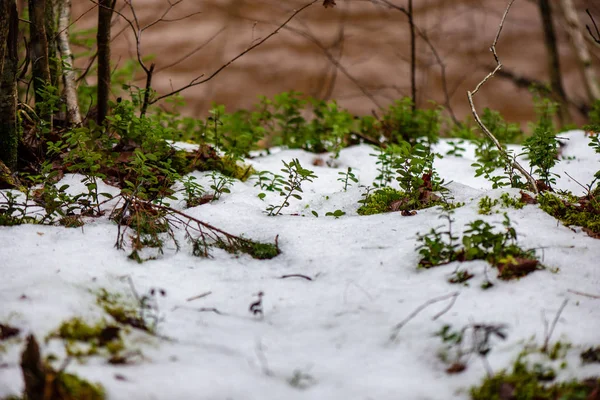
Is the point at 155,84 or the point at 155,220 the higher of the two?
the point at 155,84

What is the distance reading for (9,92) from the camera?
313cm

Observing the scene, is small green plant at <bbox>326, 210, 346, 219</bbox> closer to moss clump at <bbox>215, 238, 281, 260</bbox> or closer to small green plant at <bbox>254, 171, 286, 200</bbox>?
small green plant at <bbox>254, 171, 286, 200</bbox>

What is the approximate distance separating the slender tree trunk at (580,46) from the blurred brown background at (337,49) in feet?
2.23

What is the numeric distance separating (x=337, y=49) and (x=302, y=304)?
7.49 metres

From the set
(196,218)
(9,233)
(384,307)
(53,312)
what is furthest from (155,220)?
(384,307)

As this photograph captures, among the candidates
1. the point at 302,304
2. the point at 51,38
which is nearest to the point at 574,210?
the point at 302,304

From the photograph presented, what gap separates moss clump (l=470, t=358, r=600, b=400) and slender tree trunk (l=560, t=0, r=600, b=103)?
24.8ft

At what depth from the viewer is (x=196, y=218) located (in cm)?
303

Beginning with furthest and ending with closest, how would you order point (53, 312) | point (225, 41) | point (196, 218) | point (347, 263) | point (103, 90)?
point (225, 41) < point (103, 90) < point (196, 218) < point (347, 263) < point (53, 312)

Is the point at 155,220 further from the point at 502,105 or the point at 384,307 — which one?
the point at 502,105

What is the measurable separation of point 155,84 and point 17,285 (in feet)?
24.7

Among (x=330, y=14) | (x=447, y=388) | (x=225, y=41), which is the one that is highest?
(x=330, y=14)

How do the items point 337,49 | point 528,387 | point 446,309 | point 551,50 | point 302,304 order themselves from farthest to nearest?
point 337,49 → point 551,50 → point 302,304 → point 446,309 → point 528,387

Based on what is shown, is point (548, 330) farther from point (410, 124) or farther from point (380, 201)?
point (410, 124)
